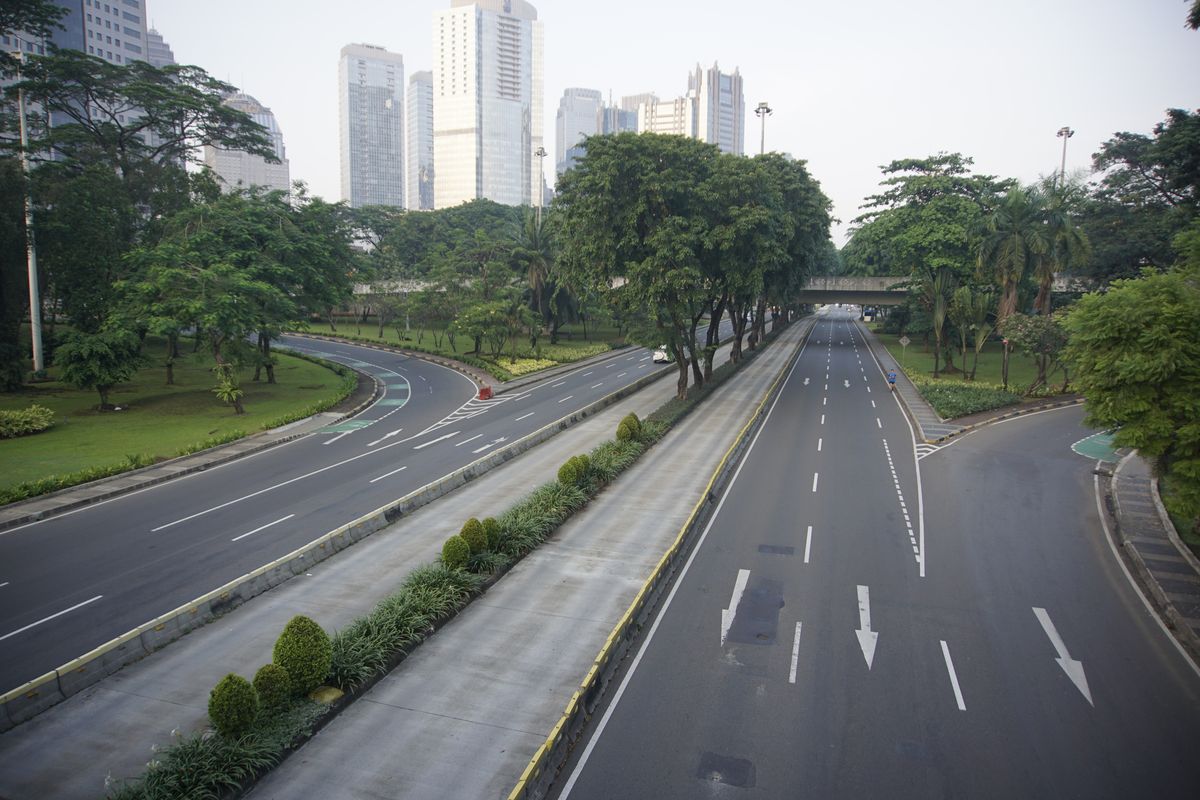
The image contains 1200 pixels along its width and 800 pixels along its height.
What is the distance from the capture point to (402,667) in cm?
1545

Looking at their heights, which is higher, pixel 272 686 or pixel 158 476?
→ pixel 272 686

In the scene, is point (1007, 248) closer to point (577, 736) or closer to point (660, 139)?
point (660, 139)

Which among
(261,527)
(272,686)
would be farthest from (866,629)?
(261,527)

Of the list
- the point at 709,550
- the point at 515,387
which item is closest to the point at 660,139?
the point at 515,387

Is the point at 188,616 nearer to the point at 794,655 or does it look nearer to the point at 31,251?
the point at 794,655

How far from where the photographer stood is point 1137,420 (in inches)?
741

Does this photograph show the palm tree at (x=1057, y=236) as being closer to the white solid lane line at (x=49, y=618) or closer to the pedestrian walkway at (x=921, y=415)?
the pedestrian walkway at (x=921, y=415)

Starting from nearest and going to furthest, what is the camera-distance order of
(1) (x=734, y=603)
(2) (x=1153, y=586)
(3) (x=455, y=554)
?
(1) (x=734, y=603), (3) (x=455, y=554), (2) (x=1153, y=586)

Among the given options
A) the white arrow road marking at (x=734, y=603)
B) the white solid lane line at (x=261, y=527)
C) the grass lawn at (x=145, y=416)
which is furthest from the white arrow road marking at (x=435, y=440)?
the white arrow road marking at (x=734, y=603)

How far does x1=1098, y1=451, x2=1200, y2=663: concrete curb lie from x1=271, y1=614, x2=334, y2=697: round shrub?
19.4 meters

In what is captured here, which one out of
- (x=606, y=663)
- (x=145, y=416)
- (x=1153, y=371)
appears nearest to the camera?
(x=606, y=663)

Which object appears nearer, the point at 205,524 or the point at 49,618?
the point at 49,618

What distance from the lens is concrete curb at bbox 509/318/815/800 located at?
1188 centimetres

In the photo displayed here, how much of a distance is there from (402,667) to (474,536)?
5.31 meters
